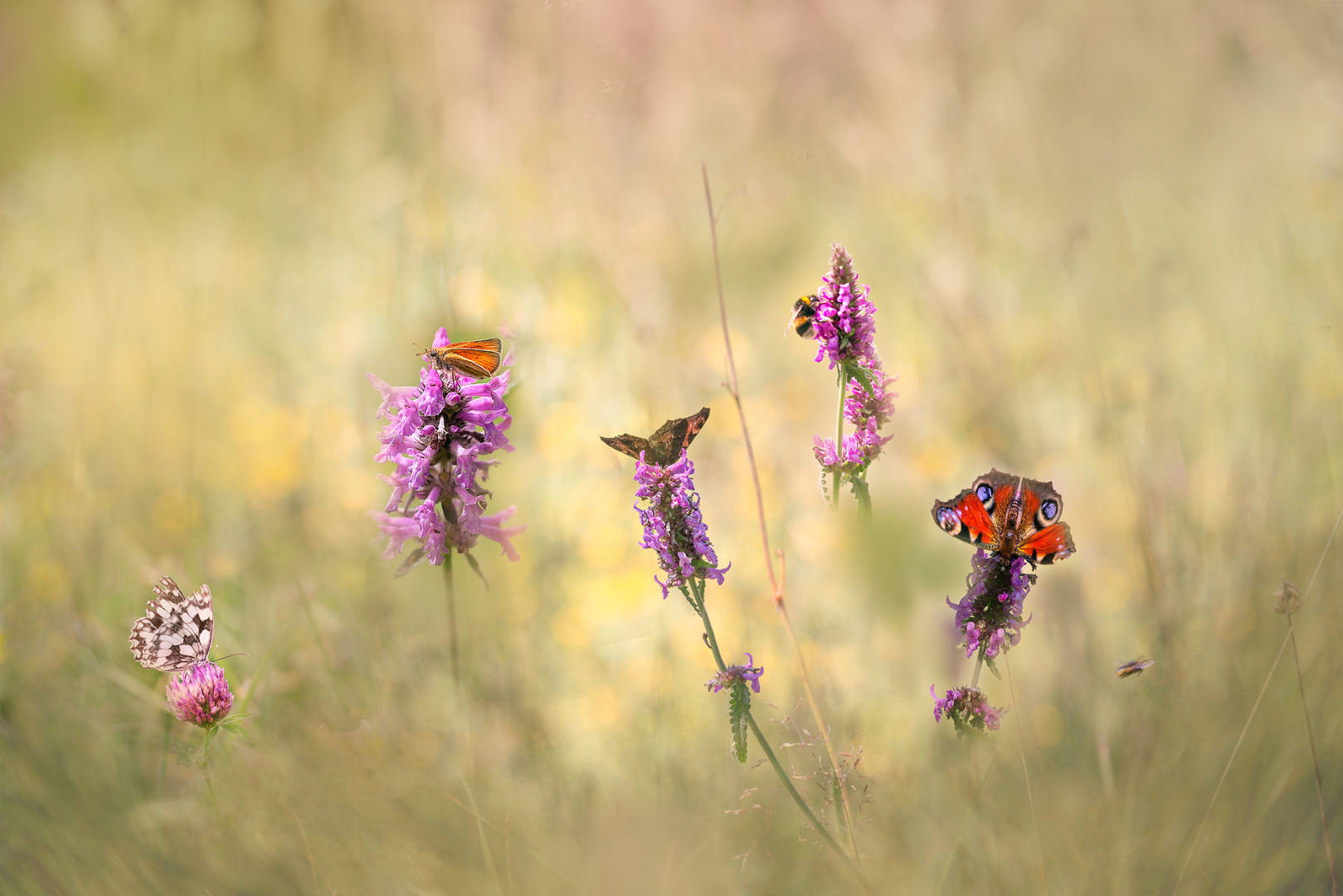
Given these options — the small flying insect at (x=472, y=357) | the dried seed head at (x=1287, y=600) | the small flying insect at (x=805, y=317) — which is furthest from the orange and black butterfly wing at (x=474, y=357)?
the dried seed head at (x=1287, y=600)

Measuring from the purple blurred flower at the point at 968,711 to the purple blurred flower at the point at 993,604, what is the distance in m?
0.04

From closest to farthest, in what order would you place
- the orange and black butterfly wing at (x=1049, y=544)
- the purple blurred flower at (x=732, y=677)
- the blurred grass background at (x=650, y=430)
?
the orange and black butterfly wing at (x=1049, y=544) → the purple blurred flower at (x=732, y=677) → the blurred grass background at (x=650, y=430)

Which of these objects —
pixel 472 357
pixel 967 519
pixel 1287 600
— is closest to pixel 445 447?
pixel 472 357

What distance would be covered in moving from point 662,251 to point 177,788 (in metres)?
1.90

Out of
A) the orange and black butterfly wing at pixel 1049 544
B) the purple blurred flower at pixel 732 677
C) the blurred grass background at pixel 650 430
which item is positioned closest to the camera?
the orange and black butterfly wing at pixel 1049 544

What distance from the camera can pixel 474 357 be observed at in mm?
944

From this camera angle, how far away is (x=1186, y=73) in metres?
3.91

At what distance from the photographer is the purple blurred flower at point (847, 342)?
892mm

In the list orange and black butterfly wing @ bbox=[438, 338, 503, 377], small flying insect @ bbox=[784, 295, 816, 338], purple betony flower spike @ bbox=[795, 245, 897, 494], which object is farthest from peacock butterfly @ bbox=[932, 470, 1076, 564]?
orange and black butterfly wing @ bbox=[438, 338, 503, 377]

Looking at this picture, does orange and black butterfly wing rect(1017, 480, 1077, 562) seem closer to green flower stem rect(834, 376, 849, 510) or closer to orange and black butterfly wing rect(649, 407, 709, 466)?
green flower stem rect(834, 376, 849, 510)

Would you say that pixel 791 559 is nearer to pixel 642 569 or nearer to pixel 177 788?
pixel 642 569

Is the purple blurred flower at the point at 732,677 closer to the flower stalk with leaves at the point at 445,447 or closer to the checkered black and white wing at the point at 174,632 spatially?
the flower stalk with leaves at the point at 445,447

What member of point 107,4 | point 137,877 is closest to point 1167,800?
point 137,877

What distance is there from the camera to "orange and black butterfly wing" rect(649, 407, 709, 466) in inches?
33.1
